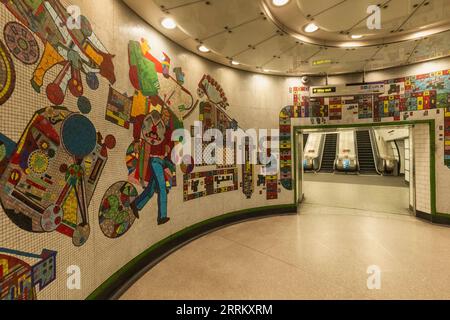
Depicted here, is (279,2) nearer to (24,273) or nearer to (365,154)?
(24,273)

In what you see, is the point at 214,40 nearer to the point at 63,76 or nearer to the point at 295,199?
the point at 63,76

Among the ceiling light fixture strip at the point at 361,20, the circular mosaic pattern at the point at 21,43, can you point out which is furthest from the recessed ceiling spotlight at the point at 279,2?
the circular mosaic pattern at the point at 21,43

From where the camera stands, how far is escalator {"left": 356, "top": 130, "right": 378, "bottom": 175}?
37.0 feet

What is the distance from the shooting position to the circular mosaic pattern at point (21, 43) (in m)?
1.19

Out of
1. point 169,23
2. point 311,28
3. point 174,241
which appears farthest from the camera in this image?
point 174,241

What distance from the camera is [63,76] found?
1.52 meters

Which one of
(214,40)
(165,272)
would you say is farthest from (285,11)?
(165,272)

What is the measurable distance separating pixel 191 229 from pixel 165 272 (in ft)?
2.88

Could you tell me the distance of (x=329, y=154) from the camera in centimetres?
1311

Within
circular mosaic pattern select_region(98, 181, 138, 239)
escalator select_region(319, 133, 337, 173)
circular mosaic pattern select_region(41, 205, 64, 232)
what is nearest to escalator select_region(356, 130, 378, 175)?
escalator select_region(319, 133, 337, 173)

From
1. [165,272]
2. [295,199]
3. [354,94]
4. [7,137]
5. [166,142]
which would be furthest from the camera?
[295,199]

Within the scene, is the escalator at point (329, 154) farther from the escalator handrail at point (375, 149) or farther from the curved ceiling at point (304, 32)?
the curved ceiling at point (304, 32)

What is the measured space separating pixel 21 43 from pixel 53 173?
89cm

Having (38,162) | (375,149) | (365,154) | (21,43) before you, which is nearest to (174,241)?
(38,162)
